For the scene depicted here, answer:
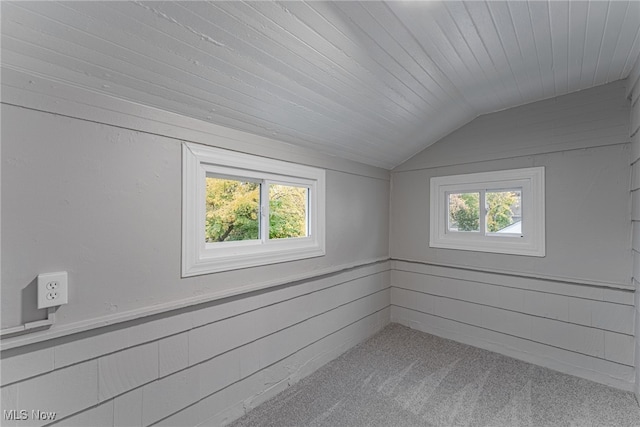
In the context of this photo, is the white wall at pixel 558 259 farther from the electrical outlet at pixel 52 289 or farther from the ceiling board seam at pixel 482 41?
the electrical outlet at pixel 52 289

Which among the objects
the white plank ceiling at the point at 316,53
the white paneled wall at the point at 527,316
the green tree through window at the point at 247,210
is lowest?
the white paneled wall at the point at 527,316

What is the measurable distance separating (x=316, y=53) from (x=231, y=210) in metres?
1.12

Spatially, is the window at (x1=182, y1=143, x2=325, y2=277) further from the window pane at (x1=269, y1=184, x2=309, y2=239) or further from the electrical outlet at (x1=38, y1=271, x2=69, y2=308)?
the electrical outlet at (x1=38, y1=271, x2=69, y2=308)

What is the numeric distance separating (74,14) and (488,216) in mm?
3215

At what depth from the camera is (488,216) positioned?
115 inches

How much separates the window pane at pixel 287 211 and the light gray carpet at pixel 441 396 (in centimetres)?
117

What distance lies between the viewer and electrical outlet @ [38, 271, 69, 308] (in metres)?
1.18

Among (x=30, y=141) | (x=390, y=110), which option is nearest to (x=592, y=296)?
(x=390, y=110)

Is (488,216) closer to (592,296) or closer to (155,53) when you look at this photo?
(592,296)

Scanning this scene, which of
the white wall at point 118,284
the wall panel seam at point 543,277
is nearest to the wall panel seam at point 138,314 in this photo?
the white wall at point 118,284

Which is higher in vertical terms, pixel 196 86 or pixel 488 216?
pixel 196 86

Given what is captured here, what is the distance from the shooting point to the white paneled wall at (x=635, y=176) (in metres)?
1.97

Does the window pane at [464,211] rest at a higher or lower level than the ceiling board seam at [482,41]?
lower

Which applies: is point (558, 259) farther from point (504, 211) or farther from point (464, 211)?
point (464, 211)
